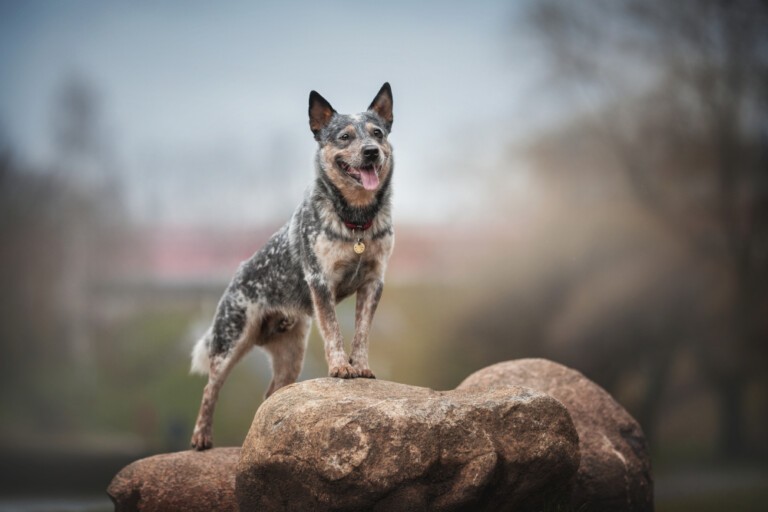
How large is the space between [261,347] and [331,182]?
207 cm

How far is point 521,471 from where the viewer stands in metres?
6.16

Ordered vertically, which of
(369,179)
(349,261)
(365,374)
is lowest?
(365,374)

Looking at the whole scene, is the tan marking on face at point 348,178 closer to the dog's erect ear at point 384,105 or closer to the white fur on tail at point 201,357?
the dog's erect ear at point 384,105

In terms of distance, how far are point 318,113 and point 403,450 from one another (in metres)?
2.81

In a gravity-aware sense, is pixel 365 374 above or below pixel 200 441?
above

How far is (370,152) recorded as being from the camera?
21.2ft

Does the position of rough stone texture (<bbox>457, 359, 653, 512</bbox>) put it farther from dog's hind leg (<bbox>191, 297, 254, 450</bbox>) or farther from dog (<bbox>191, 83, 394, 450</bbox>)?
dog's hind leg (<bbox>191, 297, 254, 450</bbox>)

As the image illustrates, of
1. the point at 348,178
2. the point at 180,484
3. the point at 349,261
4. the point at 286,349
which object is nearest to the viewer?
the point at 348,178

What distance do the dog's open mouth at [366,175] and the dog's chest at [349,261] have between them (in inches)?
18.9

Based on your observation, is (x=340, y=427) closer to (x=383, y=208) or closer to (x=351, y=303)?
(x=383, y=208)

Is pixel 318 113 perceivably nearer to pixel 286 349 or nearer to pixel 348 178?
pixel 348 178

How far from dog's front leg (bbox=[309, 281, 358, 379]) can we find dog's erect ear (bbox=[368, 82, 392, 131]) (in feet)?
4.82

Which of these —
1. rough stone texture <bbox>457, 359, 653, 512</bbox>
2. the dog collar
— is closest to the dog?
the dog collar

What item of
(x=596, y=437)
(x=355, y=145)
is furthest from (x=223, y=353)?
(x=596, y=437)
